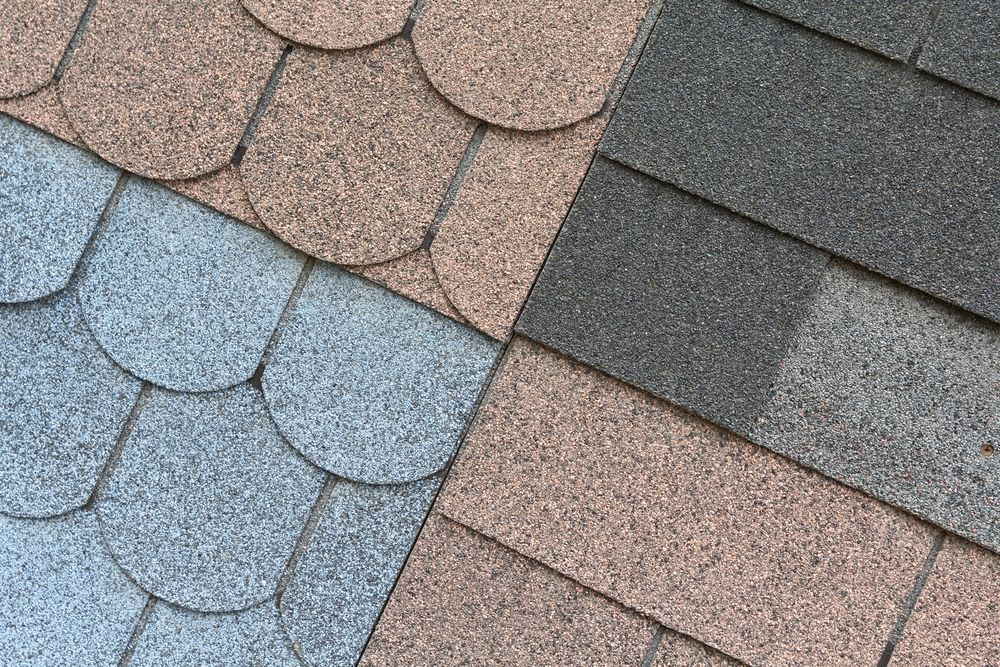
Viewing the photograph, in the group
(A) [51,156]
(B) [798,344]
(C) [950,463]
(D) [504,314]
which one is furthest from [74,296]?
(C) [950,463]

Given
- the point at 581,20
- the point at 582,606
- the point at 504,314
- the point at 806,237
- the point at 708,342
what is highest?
the point at 581,20

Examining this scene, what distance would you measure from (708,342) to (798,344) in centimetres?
14

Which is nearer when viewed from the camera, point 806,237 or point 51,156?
point 806,237

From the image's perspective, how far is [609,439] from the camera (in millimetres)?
1414

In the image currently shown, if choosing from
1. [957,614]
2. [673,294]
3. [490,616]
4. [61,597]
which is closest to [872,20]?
[673,294]

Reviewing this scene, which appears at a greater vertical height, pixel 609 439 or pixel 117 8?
pixel 117 8

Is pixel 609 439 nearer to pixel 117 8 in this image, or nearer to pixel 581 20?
pixel 581 20

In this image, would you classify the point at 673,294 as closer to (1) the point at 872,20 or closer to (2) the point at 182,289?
(1) the point at 872,20

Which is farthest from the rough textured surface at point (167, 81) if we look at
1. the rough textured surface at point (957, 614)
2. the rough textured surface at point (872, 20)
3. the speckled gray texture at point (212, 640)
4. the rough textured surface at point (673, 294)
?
the rough textured surface at point (957, 614)

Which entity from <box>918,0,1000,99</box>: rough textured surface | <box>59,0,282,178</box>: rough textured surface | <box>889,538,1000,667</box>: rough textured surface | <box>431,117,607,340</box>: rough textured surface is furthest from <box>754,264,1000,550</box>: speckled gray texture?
<box>59,0,282,178</box>: rough textured surface

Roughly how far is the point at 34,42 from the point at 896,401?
5.02ft

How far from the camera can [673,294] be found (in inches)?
54.7

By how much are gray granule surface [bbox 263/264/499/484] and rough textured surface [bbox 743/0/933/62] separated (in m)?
0.72

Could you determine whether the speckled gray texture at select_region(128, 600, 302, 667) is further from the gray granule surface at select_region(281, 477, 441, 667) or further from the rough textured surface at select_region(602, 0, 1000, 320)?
the rough textured surface at select_region(602, 0, 1000, 320)
